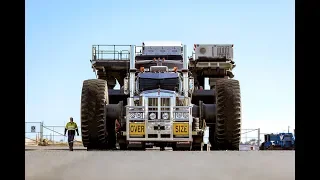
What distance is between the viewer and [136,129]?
25328 mm

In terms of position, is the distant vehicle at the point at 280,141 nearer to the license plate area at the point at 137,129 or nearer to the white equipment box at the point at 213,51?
the white equipment box at the point at 213,51

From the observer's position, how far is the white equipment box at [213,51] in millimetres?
29547

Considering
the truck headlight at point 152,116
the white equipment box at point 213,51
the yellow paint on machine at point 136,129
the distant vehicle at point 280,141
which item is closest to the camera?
the yellow paint on machine at point 136,129

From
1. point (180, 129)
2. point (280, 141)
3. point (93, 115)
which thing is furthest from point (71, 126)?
point (280, 141)

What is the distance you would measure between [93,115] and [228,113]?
232 inches

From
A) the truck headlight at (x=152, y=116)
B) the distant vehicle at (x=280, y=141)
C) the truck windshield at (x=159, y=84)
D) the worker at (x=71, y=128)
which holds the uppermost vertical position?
the truck windshield at (x=159, y=84)

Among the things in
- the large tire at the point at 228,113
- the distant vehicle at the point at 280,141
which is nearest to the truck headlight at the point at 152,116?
the large tire at the point at 228,113

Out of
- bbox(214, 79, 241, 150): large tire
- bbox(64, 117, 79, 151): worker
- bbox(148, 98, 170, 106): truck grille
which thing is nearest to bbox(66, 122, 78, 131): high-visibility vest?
bbox(64, 117, 79, 151): worker

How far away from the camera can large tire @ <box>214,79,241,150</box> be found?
86.7 feet

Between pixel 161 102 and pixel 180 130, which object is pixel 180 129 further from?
pixel 161 102

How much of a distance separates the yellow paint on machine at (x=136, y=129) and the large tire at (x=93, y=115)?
178cm

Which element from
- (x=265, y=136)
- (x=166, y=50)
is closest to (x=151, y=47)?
(x=166, y=50)
